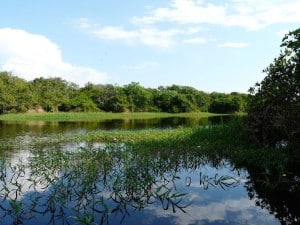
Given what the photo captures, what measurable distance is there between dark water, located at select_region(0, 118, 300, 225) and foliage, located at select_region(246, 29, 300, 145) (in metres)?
2.43

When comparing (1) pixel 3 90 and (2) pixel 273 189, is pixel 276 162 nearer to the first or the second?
(2) pixel 273 189

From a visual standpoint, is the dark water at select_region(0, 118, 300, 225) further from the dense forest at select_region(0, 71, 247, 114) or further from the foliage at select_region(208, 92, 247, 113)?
the foliage at select_region(208, 92, 247, 113)

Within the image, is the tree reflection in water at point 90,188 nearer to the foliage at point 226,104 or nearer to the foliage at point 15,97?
the foliage at point 15,97

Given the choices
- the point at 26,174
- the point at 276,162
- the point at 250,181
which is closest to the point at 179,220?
the point at 250,181

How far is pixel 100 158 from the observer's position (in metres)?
16.1

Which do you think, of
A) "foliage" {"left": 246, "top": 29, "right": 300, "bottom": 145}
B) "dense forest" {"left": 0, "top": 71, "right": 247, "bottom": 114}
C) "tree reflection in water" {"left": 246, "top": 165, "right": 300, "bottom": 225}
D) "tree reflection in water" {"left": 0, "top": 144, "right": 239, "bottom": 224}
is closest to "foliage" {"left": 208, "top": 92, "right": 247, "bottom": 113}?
"dense forest" {"left": 0, "top": 71, "right": 247, "bottom": 114}

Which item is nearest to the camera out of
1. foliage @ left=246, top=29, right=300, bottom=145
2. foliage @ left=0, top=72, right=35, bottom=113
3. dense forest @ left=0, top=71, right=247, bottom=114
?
foliage @ left=246, top=29, right=300, bottom=145

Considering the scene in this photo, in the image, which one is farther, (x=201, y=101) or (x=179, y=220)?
(x=201, y=101)

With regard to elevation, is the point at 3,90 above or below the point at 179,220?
above

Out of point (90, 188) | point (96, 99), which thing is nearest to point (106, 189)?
point (90, 188)

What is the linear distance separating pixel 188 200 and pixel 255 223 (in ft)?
7.58

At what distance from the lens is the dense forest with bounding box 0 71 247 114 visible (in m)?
75.4

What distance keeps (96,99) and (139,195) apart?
83.6m

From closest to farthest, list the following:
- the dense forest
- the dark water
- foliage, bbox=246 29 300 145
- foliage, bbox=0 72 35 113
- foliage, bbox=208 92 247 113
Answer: the dark water < foliage, bbox=246 29 300 145 < foliage, bbox=0 72 35 113 < the dense forest < foliage, bbox=208 92 247 113
